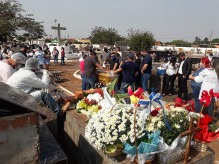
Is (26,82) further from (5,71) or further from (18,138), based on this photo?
(18,138)

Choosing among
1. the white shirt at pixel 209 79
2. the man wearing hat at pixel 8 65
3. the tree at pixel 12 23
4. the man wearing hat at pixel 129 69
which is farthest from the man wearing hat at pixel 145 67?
the tree at pixel 12 23

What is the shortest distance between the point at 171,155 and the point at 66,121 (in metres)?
2.30

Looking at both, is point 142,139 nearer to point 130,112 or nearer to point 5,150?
point 130,112

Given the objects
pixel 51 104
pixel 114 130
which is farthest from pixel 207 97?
pixel 51 104

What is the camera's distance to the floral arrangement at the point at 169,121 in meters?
2.08

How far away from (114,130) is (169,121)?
2.31 feet

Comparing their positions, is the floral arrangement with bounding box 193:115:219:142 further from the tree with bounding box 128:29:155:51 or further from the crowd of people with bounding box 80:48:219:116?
the tree with bounding box 128:29:155:51

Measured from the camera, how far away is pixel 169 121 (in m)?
2.20

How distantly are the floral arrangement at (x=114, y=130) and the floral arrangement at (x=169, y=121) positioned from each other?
0.14 metres

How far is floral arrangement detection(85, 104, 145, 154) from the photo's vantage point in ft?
6.64

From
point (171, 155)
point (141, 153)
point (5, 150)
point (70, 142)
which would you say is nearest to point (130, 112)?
point (141, 153)

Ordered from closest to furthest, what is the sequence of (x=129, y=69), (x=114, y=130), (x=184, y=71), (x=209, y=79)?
Result: (x=114, y=130), (x=209, y=79), (x=129, y=69), (x=184, y=71)

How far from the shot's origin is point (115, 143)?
6.90 ft

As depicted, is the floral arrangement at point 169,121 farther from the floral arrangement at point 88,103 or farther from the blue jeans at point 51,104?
the blue jeans at point 51,104
